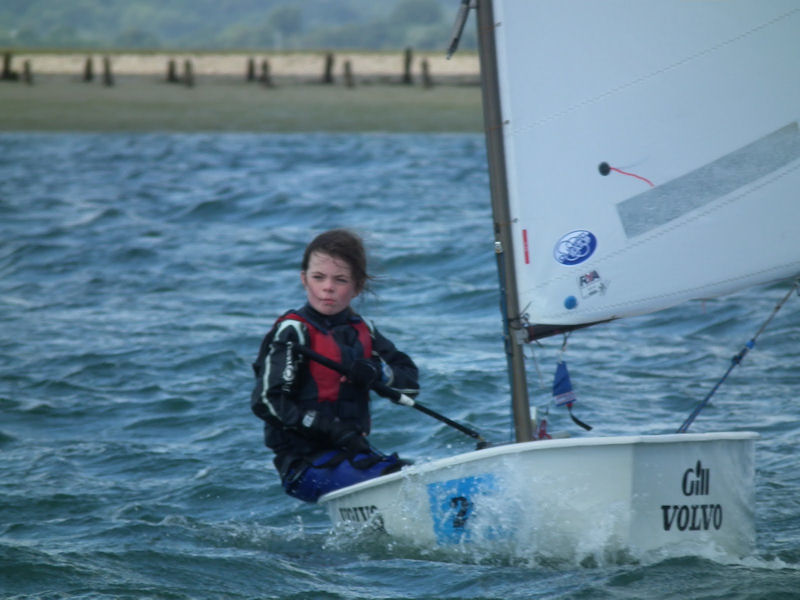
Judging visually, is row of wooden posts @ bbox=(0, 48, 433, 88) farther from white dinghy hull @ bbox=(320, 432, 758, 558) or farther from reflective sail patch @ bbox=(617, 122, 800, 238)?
white dinghy hull @ bbox=(320, 432, 758, 558)

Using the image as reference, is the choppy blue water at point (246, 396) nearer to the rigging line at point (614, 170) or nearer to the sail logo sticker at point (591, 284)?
the sail logo sticker at point (591, 284)

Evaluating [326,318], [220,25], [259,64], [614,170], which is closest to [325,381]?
[326,318]

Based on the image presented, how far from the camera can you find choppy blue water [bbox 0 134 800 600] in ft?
14.7

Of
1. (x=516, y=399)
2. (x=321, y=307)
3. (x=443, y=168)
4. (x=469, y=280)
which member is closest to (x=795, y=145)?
(x=516, y=399)

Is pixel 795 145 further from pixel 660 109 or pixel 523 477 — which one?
pixel 523 477

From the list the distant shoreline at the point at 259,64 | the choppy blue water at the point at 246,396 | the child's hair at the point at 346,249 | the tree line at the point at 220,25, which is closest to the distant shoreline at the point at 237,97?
the distant shoreline at the point at 259,64

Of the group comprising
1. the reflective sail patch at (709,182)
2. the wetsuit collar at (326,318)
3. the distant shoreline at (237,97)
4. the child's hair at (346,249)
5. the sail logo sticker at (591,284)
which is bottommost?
the wetsuit collar at (326,318)

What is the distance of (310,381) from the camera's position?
4773 mm

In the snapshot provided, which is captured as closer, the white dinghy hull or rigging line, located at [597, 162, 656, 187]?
the white dinghy hull

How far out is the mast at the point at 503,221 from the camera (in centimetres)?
453

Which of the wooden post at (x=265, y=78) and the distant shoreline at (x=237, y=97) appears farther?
the wooden post at (x=265, y=78)

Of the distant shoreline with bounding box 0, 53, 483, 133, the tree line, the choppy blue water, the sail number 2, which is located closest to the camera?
the sail number 2

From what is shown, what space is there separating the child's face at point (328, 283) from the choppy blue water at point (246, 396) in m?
0.47

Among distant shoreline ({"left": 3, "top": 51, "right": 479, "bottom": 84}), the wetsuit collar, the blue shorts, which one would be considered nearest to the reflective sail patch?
the wetsuit collar
